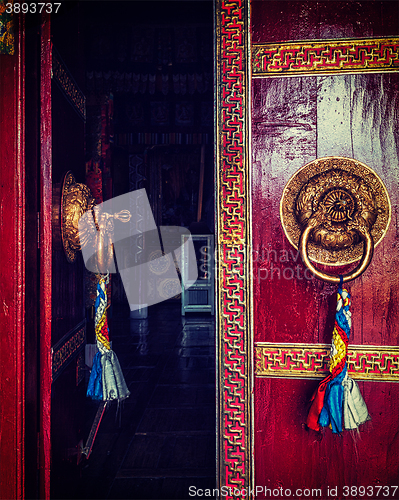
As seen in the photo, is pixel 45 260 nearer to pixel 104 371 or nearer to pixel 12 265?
pixel 12 265

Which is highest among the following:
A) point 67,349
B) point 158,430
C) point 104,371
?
point 67,349

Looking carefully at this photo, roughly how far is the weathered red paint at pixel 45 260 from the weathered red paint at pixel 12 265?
0.24 feet

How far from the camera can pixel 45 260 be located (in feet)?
4.19

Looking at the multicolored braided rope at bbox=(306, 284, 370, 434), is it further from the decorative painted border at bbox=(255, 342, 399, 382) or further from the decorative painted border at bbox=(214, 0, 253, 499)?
the decorative painted border at bbox=(214, 0, 253, 499)

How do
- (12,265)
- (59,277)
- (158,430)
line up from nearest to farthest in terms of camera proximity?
(12,265), (59,277), (158,430)

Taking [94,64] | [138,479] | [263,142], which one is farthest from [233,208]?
[94,64]

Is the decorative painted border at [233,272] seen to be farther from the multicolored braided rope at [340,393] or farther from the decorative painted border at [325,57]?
the multicolored braided rope at [340,393]

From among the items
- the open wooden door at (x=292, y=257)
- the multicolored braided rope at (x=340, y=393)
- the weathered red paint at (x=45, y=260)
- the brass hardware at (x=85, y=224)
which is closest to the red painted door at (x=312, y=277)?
the open wooden door at (x=292, y=257)

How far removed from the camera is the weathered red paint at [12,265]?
118 centimetres

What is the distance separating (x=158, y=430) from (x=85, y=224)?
172 cm

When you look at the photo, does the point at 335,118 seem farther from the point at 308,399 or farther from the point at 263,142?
the point at 308,399

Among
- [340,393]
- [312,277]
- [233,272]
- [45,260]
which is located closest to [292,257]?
[312,277]

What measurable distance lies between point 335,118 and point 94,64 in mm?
3324

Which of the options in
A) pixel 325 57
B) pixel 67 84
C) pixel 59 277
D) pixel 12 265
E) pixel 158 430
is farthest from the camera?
pixel 158 430
